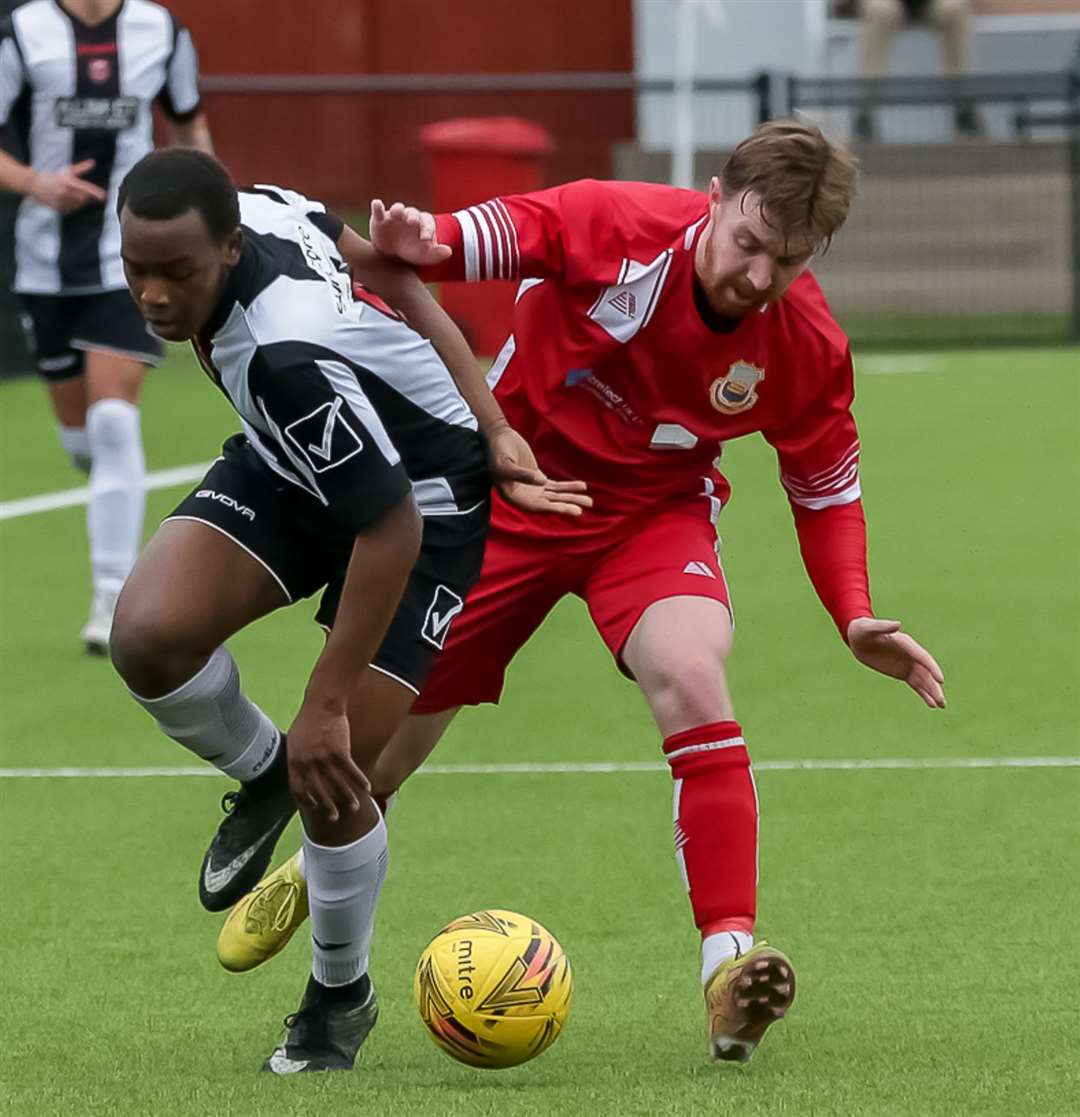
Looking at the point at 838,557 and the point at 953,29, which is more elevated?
the point at 838,557

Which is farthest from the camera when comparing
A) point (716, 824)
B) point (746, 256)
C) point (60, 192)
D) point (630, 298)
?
point (60, 192)

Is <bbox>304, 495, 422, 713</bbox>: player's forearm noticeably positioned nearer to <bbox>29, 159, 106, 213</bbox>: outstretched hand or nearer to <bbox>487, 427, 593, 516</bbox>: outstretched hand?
<bbox>487, 427, 593, 516</bbox>: outstretched hand

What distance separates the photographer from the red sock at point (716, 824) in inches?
176

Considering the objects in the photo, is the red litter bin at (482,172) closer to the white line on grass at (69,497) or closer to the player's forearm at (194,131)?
the white line on grass at (69,497)

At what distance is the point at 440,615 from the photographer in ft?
15.0

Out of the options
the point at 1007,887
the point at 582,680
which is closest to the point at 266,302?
the point at 1007,887

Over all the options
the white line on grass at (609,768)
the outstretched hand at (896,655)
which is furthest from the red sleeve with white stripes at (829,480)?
the white line on grass at (609,768)

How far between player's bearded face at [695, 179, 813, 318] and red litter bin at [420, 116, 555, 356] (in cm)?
1192

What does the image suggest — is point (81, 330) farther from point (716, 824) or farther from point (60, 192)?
point (716, 824)

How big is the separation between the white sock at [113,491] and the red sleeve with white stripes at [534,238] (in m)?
→ 3.81

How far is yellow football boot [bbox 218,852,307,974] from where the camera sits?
480 cm

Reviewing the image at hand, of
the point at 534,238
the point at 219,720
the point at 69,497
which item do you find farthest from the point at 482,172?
the point at 219,720

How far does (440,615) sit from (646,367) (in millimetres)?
746

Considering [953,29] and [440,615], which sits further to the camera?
[953,29]
